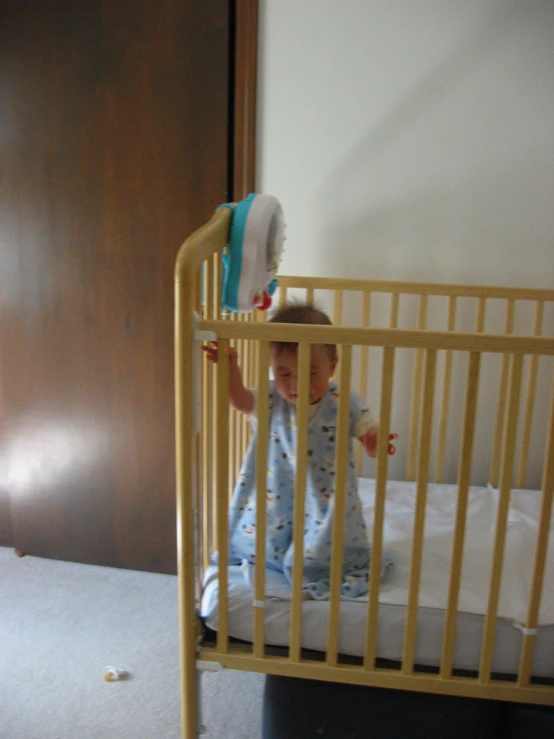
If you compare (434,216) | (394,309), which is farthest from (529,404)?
(434,216)

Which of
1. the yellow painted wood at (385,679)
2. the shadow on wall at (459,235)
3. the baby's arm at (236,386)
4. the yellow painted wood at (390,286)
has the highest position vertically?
the shadow on wall at (459,235)

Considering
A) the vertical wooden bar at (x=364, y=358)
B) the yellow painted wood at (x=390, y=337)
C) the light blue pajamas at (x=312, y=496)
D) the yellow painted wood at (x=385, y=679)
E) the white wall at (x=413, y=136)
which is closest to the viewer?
the yellow painted wood at (x=390, y=337)

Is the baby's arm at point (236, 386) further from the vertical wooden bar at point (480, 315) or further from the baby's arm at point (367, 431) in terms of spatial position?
the vertical wooden bar at point (480, 315)

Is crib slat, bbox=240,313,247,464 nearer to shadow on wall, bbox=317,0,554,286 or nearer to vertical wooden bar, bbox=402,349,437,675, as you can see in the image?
shadow on wall, bbox=317,0,554,286

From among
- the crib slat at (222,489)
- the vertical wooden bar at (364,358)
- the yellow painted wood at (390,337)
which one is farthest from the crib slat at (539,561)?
the vertical wooden bar at (364,358)

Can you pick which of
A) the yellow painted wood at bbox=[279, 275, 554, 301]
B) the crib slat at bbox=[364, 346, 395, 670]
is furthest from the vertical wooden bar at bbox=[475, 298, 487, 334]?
the crib slat at bbox=[364, 346, 395, 670]

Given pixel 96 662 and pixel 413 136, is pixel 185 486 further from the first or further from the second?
pixel 413 136

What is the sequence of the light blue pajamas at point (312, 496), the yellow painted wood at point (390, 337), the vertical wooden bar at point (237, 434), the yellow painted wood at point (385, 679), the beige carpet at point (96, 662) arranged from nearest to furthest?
the yellow painted wood at point (390, 337)
the yellow painted wood at point (385, 679)
the light blue pajamas at point (312, 496)
the beige carpet at point (96, 662)
the vertical wooden bar at point (237, 434)

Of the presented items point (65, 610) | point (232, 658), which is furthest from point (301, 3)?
point (65, 610)

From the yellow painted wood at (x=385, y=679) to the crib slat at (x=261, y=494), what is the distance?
34 mm

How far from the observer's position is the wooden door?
1.83 meters

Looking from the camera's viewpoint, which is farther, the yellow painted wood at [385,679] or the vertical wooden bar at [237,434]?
the vertical wooden bar at [237,434]

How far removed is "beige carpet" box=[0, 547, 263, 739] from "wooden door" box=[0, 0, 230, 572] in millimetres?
138

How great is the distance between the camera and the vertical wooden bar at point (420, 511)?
1.13 m
